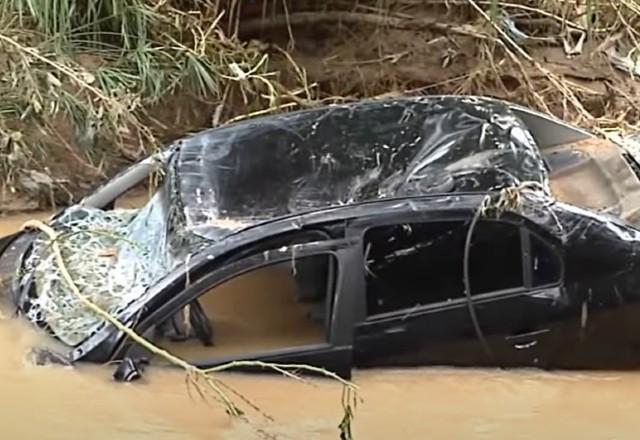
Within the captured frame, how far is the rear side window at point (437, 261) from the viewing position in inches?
142

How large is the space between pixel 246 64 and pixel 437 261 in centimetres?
324

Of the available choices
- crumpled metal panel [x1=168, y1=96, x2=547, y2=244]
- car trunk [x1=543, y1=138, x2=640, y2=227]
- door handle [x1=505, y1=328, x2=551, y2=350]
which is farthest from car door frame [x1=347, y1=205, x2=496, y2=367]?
car trunk [x1=543, y1=138, x2=640, y2=227]

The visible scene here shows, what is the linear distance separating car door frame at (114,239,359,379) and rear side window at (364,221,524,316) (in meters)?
0.12

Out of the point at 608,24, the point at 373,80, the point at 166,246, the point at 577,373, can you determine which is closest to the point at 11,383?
the point at 166,246

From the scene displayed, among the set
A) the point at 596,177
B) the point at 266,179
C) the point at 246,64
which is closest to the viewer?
the point at 266,179

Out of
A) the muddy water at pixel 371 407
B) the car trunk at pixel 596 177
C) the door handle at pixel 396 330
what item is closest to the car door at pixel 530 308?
the muddy water at pixel 371 407

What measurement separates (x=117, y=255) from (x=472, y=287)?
1404 mm

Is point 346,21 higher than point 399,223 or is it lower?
higher

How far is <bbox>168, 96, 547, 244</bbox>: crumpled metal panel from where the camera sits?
153 inches

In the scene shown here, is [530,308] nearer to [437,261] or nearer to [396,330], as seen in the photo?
[437,261]

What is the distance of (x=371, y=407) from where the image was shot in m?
3.62

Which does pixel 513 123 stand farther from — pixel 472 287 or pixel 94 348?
pixel 94 348

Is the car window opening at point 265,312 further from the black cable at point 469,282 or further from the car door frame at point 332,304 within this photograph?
the black cable at point 469,282

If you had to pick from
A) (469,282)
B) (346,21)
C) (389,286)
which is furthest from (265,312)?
(346,21)
